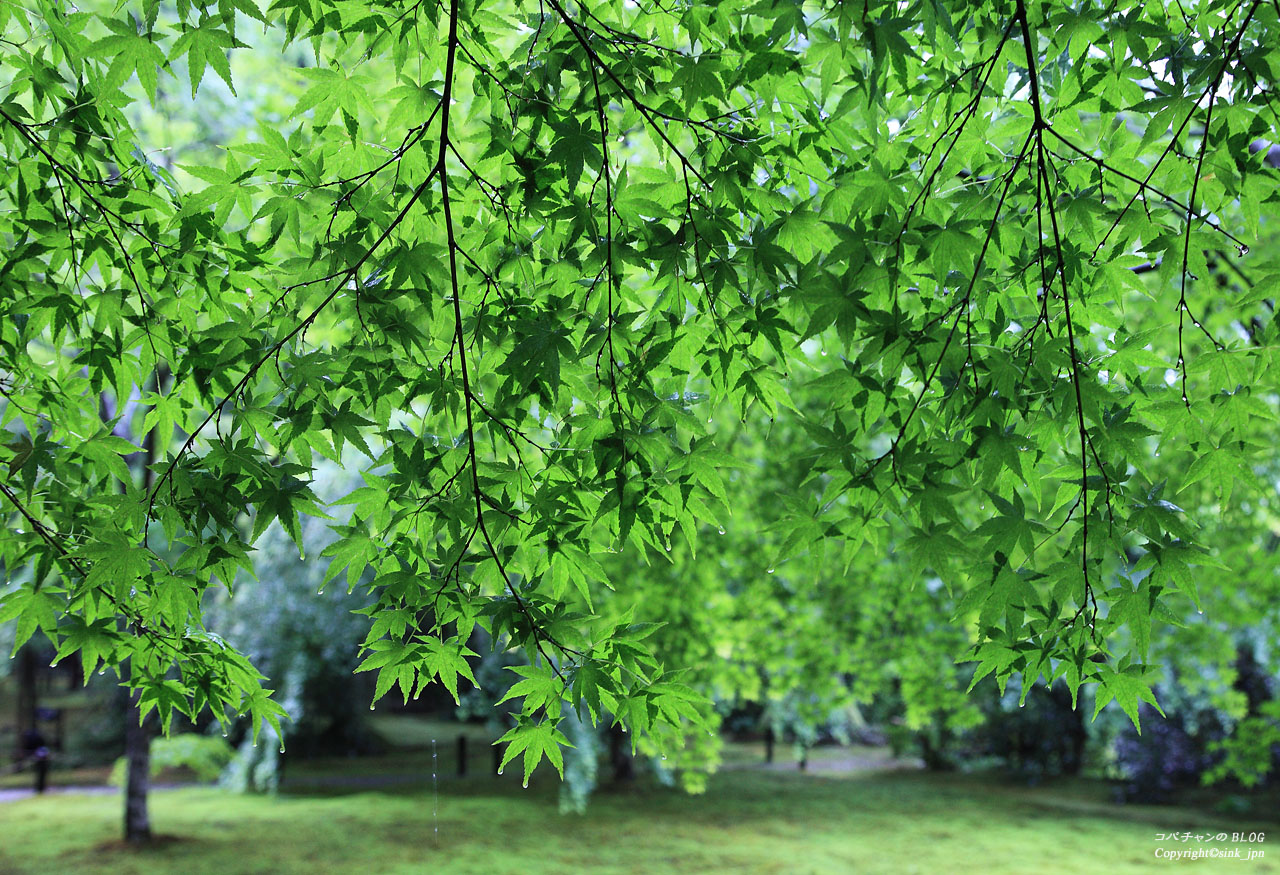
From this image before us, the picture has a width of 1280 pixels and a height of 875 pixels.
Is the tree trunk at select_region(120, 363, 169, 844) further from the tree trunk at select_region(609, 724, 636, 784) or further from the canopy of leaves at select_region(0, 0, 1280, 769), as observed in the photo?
the canopy of leaves at select_region(0, 0, 1280, 769)

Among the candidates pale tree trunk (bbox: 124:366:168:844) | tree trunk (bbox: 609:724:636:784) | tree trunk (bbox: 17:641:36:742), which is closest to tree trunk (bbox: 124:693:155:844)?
pale tree trunk (bbox: 124:366:168:844)

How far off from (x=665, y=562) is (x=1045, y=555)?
7.75 feet

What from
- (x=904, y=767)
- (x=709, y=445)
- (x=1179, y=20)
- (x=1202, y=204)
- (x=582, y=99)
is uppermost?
(x=1179, y=20)

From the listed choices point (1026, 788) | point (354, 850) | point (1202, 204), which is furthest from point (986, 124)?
point (1026, 788)

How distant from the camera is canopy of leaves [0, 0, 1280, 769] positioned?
158 centimetres

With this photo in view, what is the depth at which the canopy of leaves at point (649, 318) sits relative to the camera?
158 centimetres

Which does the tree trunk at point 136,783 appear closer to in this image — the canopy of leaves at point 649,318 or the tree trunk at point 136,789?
the tree trunk at point 136,789

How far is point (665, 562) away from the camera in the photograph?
5.81m

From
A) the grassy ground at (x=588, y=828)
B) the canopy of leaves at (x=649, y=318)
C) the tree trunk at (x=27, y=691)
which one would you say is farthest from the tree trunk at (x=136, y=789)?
the tree trunk at (x=27, y=691)

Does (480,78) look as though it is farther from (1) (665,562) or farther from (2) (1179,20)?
(1) (665,562)

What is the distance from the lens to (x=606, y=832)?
8141 millimetres

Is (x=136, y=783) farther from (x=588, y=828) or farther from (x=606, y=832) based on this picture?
(x=606, y=832)

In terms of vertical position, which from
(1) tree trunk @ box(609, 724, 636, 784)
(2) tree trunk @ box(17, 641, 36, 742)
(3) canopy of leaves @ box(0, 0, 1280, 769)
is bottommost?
Answer: (1) tree trunk @ box(609, 724, 636, 784)

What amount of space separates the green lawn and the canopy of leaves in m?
5.04
